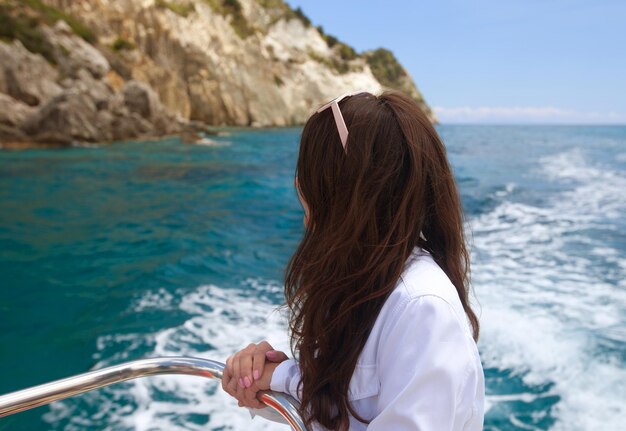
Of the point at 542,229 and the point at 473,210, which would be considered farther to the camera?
the point at 473,210

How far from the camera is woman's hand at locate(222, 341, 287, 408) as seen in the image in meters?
1.08

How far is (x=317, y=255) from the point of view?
1.01 metres

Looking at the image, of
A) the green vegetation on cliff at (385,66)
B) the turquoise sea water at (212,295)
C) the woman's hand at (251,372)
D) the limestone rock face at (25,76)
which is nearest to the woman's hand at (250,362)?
the woman's hand at (251,372)

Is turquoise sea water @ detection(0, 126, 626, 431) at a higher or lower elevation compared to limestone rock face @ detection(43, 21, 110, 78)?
lower

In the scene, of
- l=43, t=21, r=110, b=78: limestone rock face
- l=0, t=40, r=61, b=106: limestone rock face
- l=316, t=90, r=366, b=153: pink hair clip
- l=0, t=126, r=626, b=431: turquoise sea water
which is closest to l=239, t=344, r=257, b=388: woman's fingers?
l=316, t=90, r=366, b=153: pink hair clip

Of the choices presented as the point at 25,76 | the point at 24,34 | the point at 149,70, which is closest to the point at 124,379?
the point at 25,76

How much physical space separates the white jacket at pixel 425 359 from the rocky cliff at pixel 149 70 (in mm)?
18518

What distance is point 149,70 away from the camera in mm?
28516

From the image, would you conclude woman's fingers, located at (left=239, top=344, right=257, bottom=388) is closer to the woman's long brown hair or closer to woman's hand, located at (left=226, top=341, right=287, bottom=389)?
woman's hand, located at (left=226, top=341, right=287, bottom=389)

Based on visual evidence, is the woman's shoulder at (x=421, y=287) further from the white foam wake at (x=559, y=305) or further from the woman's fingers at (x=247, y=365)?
the white foam wake at (x=559, y=305)

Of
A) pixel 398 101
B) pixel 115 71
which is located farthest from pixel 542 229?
pixel 115 71

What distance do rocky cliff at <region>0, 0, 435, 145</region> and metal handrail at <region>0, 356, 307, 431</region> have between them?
17868mm

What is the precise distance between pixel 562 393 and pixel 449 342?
3.10 meters

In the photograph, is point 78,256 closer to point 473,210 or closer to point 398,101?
point 398,101
